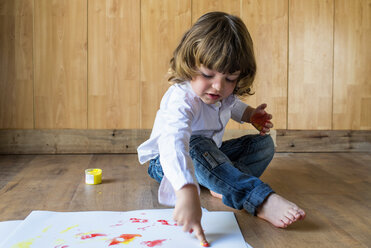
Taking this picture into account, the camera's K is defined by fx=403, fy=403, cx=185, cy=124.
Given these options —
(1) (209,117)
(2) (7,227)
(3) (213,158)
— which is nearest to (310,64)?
(1) (209,117)

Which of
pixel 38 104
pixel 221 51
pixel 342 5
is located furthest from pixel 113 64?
pixel 342 5

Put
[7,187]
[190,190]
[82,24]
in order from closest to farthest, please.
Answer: [190,190]
[7,187]
[82,24]

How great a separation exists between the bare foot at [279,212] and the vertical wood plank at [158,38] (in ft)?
2.90

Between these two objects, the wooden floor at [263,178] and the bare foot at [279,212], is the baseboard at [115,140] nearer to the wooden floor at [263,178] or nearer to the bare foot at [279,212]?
the wooden floor at [263,178]

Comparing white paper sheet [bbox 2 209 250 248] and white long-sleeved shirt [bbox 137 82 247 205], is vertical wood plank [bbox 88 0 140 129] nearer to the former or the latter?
white long-sleeved shirt [bbox 137 82 247 205]

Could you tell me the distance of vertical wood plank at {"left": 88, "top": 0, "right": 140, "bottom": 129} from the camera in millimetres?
1657

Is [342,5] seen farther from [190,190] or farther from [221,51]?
[190,190]

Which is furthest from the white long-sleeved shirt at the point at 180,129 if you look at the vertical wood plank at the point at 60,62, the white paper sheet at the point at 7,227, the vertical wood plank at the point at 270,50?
the vertical wood plank at the point at 60,62

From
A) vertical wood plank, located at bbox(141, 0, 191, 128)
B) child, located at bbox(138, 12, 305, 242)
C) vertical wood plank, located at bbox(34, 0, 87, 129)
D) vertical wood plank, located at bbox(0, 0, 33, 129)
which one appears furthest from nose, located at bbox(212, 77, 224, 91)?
vertical wood plank, located at bbox(0, 0, 33, 129)

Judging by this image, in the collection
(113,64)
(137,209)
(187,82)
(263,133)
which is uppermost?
(113,64)

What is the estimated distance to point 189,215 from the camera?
2.41 feet

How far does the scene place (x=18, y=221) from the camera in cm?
87

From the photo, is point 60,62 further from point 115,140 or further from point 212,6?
point 212,6

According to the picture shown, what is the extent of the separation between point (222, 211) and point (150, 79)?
2.82 ft
